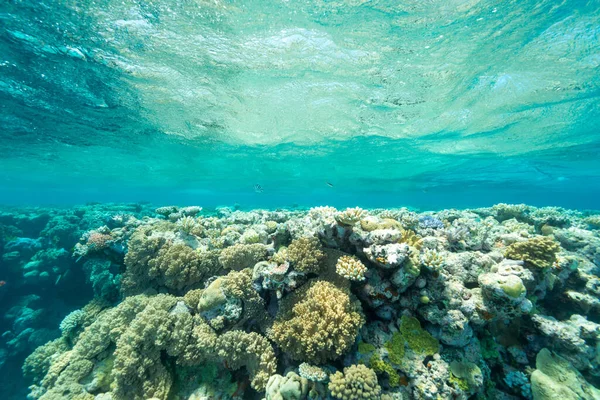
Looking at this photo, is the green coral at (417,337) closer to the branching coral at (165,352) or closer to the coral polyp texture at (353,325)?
the coral polyp texture at (353,325)

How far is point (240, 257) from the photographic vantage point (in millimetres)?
5410

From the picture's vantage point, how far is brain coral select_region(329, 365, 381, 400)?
3.22m

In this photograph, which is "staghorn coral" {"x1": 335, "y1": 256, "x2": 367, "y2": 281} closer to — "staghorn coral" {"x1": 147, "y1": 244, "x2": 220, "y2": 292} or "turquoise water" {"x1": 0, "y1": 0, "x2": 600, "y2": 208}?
"staghorn coral" {"x1": 147, "y1": 244, "x2": 220, "y2": 292}

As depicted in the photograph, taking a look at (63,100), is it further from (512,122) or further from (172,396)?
(512,122)

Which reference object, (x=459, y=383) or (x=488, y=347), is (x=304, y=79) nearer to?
(x=488, y=347)

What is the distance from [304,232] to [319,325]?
6.74ft

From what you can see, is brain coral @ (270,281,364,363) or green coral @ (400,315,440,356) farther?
green coral @ (400,315,440,356)

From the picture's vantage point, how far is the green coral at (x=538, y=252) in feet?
14.5

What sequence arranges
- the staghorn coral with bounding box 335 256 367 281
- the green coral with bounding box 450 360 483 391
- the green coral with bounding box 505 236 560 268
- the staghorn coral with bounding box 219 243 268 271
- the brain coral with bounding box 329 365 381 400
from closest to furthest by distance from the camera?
the brain coral with bounding box 329 365 381 400 < the green coral with bounding box 450 360 483 391 < the staghorn coral with bounding box 335 256 367 281 < the green coral with bounding box 505 236 560 268 < the staghorn coral with bounding box 219 243 268 271

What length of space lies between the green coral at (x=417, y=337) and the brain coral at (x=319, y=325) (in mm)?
798

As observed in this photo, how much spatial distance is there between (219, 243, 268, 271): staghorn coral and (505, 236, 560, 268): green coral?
547cm

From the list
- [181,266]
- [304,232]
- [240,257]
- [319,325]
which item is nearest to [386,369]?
[319,325]

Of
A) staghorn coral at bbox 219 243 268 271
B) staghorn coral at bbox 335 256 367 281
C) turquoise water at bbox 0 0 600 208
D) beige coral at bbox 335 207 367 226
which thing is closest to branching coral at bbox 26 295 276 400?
staghorn coral at bbox 219 243 268 271

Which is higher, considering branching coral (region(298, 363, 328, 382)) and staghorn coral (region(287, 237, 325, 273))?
staghorn coral (region(287, 237, 325, 273))
